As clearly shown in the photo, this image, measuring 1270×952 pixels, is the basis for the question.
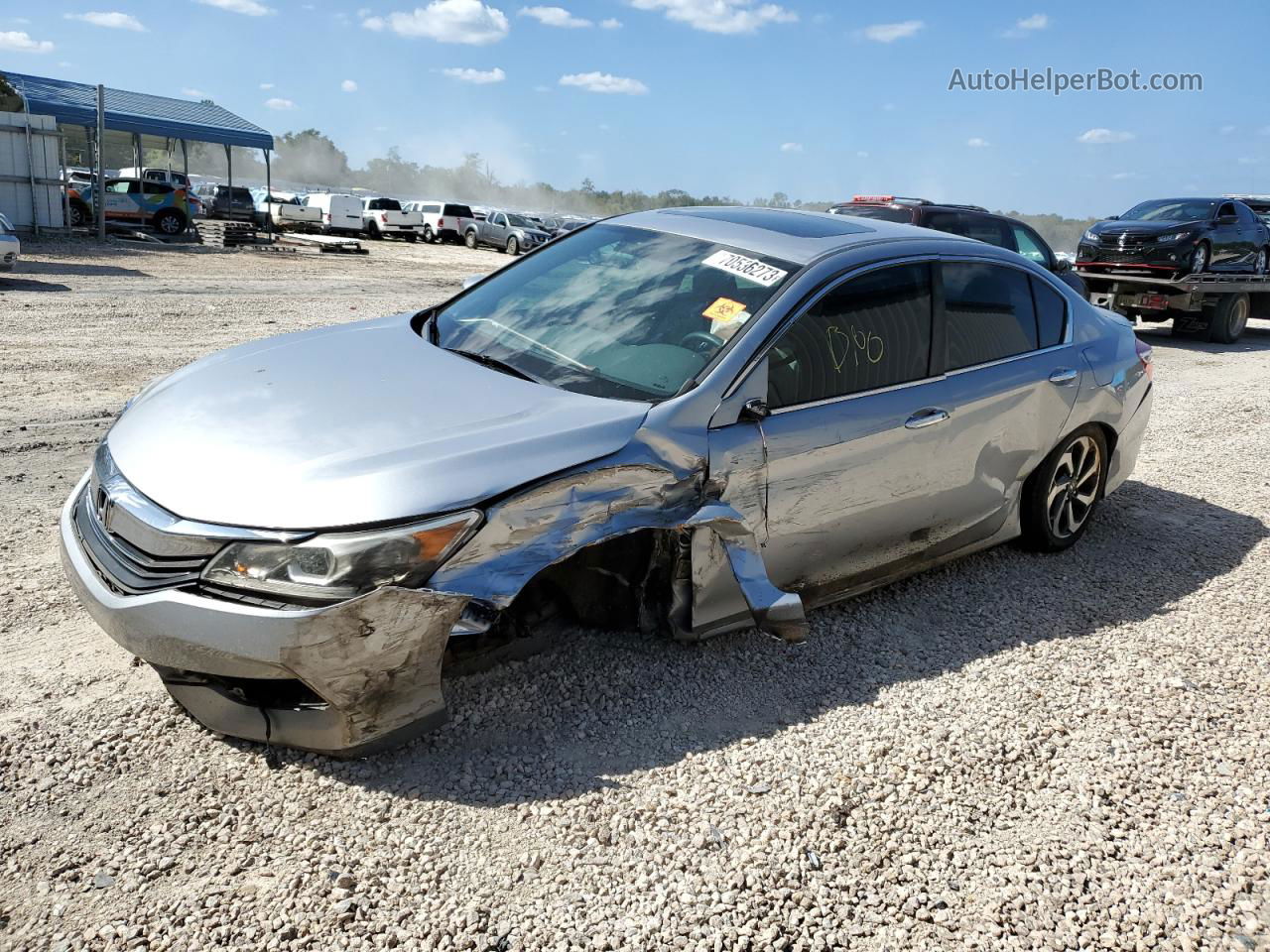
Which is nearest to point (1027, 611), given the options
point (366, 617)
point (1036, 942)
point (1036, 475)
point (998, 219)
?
point (1036, 475)

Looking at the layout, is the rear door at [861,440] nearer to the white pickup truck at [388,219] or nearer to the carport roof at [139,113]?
the carport roof at [139,113]

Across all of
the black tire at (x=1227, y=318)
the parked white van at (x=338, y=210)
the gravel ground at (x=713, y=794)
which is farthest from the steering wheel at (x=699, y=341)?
the parked white van at (x=338, y=210)

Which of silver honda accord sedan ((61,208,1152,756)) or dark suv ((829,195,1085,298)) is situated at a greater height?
dark suv ((829,195,1085,298))

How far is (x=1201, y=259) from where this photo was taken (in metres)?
14.3

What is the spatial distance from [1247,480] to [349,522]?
21.4 feet

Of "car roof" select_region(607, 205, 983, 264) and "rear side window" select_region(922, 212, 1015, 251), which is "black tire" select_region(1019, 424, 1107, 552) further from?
"rear side window" select_region(922, 212, 1015, 251)

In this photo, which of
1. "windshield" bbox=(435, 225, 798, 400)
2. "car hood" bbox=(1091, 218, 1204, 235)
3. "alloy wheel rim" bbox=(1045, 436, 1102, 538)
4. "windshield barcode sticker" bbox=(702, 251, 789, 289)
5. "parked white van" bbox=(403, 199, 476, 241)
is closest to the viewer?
"windshield" bbox=(435, 225, 798, 400)

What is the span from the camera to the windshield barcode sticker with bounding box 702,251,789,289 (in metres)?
3.67

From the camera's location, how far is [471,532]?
2.73m

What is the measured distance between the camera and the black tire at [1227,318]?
14.4 m

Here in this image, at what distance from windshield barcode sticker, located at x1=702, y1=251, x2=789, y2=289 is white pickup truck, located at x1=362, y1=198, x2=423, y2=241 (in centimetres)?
3534

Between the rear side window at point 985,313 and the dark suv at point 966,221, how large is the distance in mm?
7042

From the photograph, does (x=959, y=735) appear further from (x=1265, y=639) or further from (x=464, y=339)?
(x=464, y=339)

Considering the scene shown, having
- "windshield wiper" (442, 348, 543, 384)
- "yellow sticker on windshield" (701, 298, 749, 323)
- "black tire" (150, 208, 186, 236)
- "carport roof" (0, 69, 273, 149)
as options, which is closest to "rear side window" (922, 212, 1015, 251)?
"yellow sticker on windshield" (701, 298, 749, 323)
